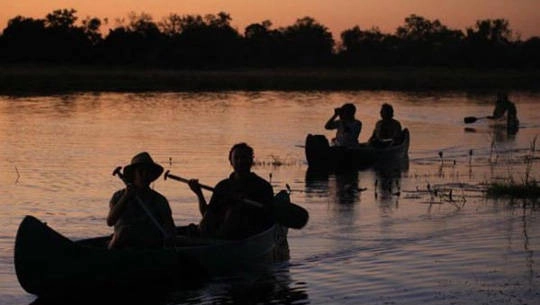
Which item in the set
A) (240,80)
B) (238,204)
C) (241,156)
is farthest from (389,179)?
(240,80)

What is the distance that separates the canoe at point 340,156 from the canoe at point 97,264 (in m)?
9.84

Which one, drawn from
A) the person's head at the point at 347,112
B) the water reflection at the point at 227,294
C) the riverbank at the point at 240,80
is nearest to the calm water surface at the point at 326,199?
the water reflection at the point at 227,294

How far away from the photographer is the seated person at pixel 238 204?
1166 centimetres

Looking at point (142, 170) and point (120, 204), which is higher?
point (142, 170)

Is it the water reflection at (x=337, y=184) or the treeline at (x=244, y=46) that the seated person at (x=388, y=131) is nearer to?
the water reflection at (x=337, y=184)

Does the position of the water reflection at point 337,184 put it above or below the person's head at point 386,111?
below

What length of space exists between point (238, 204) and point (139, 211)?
129 centimetres

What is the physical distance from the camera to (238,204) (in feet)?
39.0

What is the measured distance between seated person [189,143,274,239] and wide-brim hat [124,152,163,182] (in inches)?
35.6

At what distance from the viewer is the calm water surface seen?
11.2m

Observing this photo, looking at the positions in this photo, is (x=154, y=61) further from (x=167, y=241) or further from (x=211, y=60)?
(x=167, y=241)

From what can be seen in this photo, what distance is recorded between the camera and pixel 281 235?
12.5m

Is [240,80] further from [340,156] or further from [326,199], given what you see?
[326,199]

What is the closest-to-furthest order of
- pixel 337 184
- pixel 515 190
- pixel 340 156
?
1. pixel 515 190
2. pixel 337 184
3. pixel 340 156
